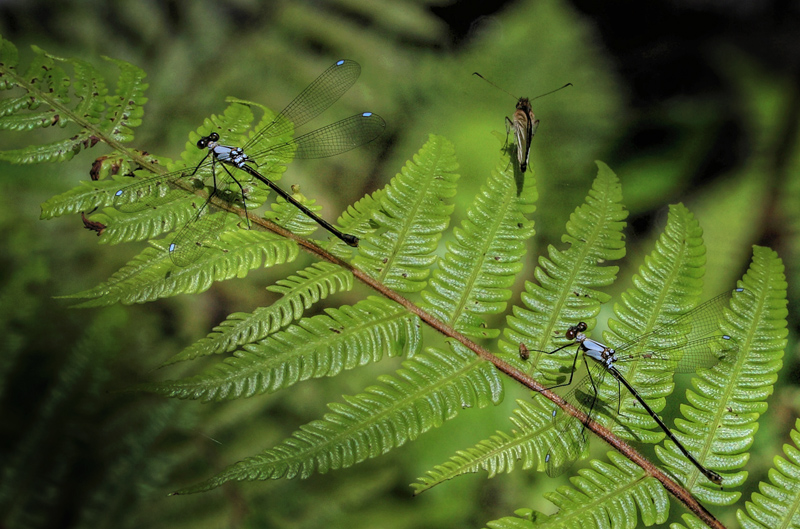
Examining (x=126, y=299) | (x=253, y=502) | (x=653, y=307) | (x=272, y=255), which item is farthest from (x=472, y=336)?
(x=253, y=502)

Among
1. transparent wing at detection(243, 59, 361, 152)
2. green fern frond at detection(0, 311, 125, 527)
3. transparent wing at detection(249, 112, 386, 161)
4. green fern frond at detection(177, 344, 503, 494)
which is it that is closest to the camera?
green fern frond at detection(177, 344, 503, 494)

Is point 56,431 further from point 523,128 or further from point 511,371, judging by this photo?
point 523,128

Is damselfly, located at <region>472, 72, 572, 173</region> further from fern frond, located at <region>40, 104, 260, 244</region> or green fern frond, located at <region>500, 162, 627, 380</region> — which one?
fern frond, located at <region>40, 104, 260, 244</region>

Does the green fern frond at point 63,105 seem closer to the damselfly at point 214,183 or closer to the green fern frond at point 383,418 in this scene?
the damselfly at point 214,183

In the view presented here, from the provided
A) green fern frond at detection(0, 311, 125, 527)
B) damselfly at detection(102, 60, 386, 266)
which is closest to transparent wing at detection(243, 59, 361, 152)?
damselfly at detection(102, 60, 386, 266)

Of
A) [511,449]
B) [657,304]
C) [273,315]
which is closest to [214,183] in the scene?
[273,315]

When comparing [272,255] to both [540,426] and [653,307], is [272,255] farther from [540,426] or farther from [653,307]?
[653,307]
